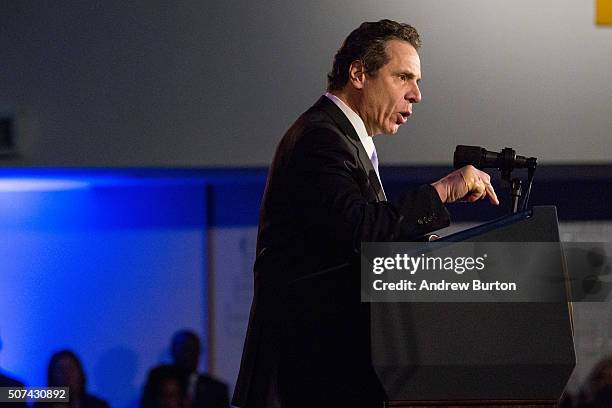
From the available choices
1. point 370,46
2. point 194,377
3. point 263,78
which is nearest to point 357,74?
point 370,46

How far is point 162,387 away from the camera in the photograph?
4852 mm

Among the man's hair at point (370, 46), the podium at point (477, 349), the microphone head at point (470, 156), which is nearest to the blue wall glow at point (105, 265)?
the man's hair at point (370, 46)

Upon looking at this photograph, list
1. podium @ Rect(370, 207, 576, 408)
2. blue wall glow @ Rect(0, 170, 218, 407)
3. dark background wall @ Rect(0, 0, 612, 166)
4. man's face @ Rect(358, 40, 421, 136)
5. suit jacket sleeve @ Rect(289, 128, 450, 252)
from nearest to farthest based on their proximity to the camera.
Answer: podium @ Rect(370, 207, 576, 408) < suit jacket sleeve @ Rect(289, 128, 450, 252) < man's face @ Rect(358, 40, 421, 136) < dark background wall @ Rect(0, 0, 612, 166) < blue wall glow @ Rect(0, 170, 218, 407)

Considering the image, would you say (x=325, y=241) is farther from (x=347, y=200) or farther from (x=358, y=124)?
(x=358, y=124)

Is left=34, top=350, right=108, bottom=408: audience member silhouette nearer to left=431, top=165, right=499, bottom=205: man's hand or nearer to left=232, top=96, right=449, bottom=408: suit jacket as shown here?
left=232, top=96, right=449, bottom=408: suit jacket

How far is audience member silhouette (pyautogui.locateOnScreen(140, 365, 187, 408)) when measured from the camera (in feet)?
15.7

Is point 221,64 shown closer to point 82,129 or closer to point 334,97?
point 82,129

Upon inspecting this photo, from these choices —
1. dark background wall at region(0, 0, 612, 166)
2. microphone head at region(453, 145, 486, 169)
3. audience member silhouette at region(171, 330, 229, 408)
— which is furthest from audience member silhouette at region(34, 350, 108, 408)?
microphone head at region(453, 145, 486, 169)

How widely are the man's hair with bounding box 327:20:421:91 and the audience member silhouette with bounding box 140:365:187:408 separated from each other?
9.13 ft

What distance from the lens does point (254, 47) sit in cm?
435

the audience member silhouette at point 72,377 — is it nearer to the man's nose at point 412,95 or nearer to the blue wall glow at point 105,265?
the blue wall glow at point 105,265

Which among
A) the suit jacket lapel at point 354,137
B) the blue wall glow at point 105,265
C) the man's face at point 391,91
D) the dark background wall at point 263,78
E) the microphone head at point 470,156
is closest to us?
the microphone head at point 470,156

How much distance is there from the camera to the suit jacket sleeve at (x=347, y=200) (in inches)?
71.8

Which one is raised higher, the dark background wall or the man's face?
the dark background wall
